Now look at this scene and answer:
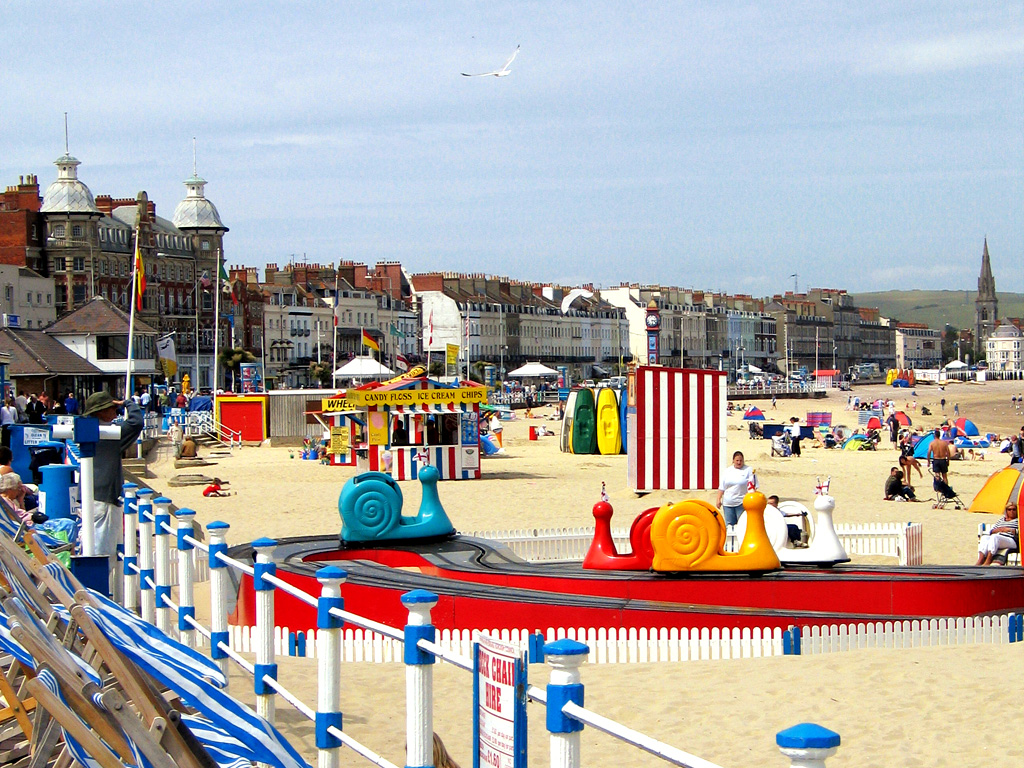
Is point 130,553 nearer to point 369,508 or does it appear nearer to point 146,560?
point 146,560

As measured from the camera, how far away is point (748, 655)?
10.3m

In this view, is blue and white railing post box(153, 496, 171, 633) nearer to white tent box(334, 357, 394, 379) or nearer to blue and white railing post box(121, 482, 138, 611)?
blue and white railing post box(121, 482, 138, 611)

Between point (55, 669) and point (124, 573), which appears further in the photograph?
point (124, 573)

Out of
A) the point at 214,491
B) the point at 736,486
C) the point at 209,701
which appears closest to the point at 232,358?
the point at 214,491

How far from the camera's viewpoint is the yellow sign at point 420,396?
90.5 ft

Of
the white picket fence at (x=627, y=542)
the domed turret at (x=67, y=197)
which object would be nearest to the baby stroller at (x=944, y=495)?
the white picket fence at (x=627, y=542)

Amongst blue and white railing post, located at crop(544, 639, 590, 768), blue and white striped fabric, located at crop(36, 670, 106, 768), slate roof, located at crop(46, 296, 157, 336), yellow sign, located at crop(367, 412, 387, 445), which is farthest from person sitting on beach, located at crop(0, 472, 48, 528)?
slate roof, located at crop(46, 296, 157, 336)

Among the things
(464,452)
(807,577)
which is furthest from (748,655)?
(464,452)

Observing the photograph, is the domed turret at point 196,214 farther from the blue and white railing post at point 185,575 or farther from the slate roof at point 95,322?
the blue and white railing post at point 185,575

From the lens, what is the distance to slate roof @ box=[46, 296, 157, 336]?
4862cm

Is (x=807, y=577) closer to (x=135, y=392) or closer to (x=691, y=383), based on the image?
(x=691, y=383)

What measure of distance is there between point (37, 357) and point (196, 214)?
5821 centimetres

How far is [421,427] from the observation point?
92.8 feet

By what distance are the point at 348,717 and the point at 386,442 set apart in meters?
20.2
